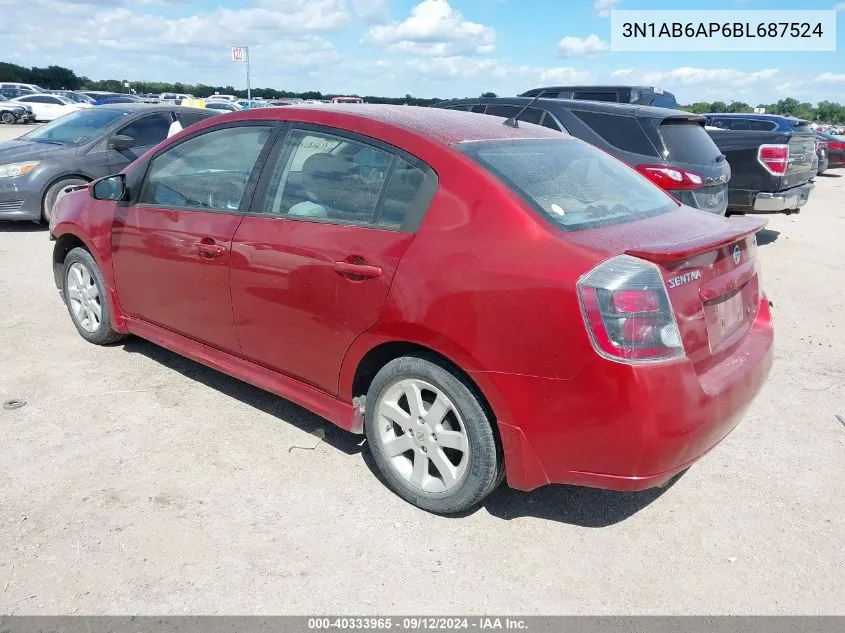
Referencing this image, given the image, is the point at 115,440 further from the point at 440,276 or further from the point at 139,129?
the point at 139,129

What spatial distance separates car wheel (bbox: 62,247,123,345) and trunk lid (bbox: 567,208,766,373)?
135 inches

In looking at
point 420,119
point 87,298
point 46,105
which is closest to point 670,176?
point 420,119

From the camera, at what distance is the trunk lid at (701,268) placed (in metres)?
2.63

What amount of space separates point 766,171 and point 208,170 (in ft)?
25.1

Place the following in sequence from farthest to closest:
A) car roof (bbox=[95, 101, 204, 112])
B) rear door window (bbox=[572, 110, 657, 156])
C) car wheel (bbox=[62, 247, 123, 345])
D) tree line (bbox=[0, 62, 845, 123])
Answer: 1. tree line (bbox=[0, 62, 845, 123])
2. car roof (bbox=[95, 101, 204, 112])
3. rear door window (bbox=[572, 110, 657, 156])
4. car wheel (bbox=[62, 247, 123, 345])

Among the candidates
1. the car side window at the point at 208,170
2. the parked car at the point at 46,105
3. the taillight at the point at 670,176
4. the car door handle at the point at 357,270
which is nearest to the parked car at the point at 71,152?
the car side window at the point at 208,170

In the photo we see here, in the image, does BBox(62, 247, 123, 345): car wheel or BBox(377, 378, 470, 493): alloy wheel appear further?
BBox(62, 247, 123, 345): car wheel

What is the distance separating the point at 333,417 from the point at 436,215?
44.4 inches

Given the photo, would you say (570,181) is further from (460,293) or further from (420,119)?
(460,293)

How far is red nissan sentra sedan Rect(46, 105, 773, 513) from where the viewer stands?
2.58 metres

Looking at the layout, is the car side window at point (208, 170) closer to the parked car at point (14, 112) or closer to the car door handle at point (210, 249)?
the car door handle at point (210, 249)

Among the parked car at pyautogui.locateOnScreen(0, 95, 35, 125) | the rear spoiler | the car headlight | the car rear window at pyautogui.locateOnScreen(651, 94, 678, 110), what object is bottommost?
the rear spoiler

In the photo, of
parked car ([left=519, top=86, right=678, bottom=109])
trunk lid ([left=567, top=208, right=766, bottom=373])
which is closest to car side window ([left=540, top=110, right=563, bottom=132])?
parked car ([left=519, top=86, right=678, bottom=109])

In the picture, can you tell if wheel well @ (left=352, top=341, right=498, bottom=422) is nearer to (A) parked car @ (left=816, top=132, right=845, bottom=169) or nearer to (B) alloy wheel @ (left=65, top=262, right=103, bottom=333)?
(B) alloy wheel @ (left=65, top=262, right=103, bottom=333)
